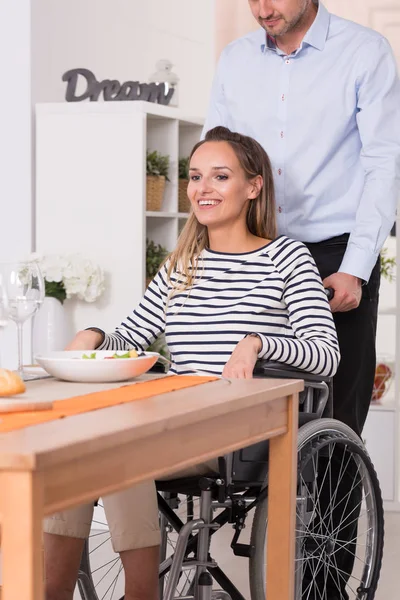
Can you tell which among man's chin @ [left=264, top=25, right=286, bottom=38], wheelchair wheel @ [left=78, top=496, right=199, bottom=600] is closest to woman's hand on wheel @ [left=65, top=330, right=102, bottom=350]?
wheelchair wheel @ [left=78, top=496, right=199, bottom=600]

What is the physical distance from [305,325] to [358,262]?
330 millimetres

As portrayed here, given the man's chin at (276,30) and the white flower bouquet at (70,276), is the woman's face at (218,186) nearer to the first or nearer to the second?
the man's chin at (276,30)

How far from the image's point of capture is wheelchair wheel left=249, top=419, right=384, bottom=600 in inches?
Result: 73.9

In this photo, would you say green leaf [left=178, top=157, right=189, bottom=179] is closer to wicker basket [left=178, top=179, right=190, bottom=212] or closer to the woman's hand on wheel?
wicker basket [left=178, top=179, right=190, bottom=212]

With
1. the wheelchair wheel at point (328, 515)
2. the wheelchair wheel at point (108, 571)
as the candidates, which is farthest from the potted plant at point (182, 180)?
the wheelchair wheel at point (328, 515)

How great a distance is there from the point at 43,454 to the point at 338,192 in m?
1.62

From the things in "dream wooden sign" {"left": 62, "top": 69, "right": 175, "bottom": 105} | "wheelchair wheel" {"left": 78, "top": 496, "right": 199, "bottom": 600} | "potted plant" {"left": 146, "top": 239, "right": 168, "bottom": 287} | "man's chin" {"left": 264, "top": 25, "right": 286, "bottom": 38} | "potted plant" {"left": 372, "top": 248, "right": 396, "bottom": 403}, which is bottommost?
"wheelchair wheel" {"left": 78, "top": 496, "right": 199, "bottom": 600}

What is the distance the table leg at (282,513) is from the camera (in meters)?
1.72

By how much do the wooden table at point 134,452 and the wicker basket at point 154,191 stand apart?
204 cm

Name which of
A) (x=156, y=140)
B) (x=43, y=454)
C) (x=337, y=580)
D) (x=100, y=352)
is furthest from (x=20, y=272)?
(x=156, y=140)

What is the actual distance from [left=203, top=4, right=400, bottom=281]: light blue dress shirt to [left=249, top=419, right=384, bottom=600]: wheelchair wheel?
1.79ft

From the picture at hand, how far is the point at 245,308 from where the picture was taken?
6.95ft

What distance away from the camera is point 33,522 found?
3.25ft

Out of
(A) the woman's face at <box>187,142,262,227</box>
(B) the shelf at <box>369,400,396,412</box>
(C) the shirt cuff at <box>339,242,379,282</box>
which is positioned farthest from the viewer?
(B) the shelf at <box>369,400,396,412</box>
